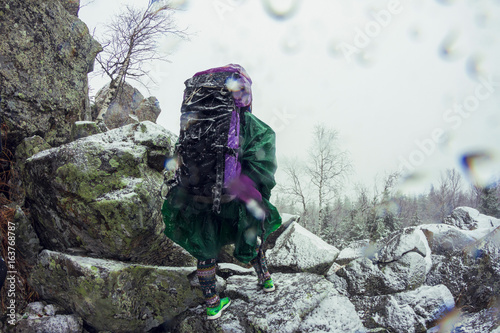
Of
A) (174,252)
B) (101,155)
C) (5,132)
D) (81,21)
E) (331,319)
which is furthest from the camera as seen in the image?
(81,21)

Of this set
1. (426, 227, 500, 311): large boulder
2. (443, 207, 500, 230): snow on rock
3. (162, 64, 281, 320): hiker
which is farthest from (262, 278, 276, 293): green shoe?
(443, 207, 500, 230): snow on rock

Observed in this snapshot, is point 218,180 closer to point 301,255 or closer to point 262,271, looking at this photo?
point 262,271

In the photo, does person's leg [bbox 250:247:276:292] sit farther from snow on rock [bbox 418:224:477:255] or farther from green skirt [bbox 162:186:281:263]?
snow on rock [bbox 418:224:477:255]

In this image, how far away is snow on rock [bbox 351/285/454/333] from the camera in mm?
2980

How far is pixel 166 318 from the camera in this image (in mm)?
3320

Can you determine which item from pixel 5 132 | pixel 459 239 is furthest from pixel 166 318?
pixel 459 239

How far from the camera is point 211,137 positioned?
112 inches

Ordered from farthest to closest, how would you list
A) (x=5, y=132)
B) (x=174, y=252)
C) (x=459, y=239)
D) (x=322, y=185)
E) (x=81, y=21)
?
(x=322, y=185), (x=81, y=21), (x=459, y=239), (x=174, y=252), (x=5, y=132)

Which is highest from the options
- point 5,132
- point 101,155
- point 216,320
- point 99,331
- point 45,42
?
point 45,42

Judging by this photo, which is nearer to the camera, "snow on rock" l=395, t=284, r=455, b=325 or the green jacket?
the green jacket

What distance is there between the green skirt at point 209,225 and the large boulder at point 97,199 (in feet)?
Result: 1.33

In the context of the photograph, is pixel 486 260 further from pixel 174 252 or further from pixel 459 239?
pixel 174 252

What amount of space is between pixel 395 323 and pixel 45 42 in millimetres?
6055

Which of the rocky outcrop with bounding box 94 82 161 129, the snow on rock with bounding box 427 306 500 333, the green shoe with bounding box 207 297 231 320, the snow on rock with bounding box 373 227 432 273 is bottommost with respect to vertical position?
the green shoe with bounding box 207 297 231 320
